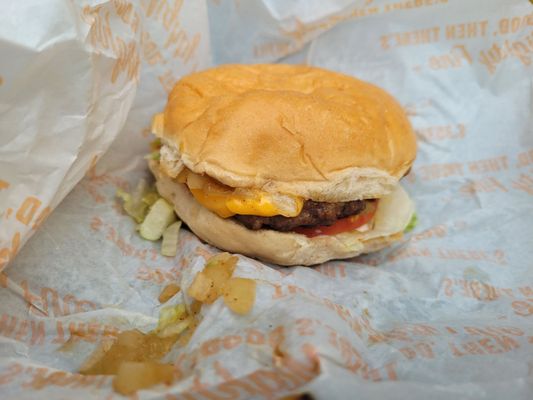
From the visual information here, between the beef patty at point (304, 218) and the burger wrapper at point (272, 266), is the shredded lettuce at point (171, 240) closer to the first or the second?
Result: the burger wrapper at point (272, 266)

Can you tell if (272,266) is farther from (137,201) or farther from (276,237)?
(137,201)

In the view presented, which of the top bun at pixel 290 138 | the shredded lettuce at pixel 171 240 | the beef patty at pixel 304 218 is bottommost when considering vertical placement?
the shredded lettuce at pixel 171 240

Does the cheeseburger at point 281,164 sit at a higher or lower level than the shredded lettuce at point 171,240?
higher

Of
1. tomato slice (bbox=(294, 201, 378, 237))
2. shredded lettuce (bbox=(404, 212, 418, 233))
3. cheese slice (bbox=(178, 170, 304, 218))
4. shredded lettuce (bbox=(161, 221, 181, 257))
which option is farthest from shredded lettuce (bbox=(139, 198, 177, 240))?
shredded lettuce (bbox=(404, 212, 418, 233))

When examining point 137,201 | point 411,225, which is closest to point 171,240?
point 137,201

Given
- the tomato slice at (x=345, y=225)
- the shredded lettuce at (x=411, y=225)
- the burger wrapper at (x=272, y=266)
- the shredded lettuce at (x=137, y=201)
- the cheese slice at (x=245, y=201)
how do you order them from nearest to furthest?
the burger wrapper at (x=272, y=266) → the cheese slice at (x=245, y=201) → the tomato slice at (x=345, y=225) → the shredded lettuce at (x=137, y=201) → the shredded lettuce at (x=411, y=225)

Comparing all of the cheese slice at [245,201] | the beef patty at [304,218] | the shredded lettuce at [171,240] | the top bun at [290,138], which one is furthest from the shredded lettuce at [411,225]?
the shredded lettuce at [171,240]

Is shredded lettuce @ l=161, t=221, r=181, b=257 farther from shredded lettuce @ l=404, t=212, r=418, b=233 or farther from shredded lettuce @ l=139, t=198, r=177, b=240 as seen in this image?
shredded lettuce @ l=404, t=212, r=418, b=233
